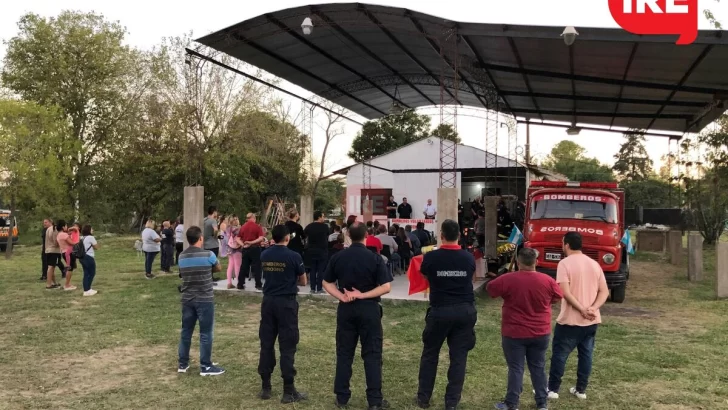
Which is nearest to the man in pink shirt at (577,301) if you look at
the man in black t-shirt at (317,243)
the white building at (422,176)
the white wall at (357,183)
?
the man in black t-shirt at (317,243)

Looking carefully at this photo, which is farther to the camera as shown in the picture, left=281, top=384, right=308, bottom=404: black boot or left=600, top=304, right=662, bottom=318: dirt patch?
left=600, top=304, right=662, bottom=318: dirt patch

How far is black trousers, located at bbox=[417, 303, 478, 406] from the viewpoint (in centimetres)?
486

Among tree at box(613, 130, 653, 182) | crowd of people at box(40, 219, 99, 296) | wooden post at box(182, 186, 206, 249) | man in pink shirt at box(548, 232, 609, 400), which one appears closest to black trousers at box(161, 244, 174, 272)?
wooden post at box(182, 186, 206, 249)

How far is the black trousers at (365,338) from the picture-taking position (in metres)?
4.96

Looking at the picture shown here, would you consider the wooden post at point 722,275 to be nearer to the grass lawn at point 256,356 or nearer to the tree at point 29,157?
the grass lawn at point 256,356

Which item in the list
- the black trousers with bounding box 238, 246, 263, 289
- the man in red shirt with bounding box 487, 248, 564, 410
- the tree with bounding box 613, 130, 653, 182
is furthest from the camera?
the tree with bounding box 613, 130, 653, 182

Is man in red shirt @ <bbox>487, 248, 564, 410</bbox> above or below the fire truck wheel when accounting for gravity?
above

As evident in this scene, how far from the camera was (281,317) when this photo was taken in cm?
536

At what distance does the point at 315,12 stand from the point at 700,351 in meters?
10.8

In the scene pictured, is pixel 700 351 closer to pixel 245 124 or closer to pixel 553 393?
pixel 553 393

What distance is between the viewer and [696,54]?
40.2 feet

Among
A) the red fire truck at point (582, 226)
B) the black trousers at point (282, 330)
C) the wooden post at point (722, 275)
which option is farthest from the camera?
the wooden post at point (722, 275)

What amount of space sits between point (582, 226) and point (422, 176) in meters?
20.2

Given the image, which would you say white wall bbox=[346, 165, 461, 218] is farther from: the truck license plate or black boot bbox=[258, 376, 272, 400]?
black boot bbox=[258, 376, 272, 400]
